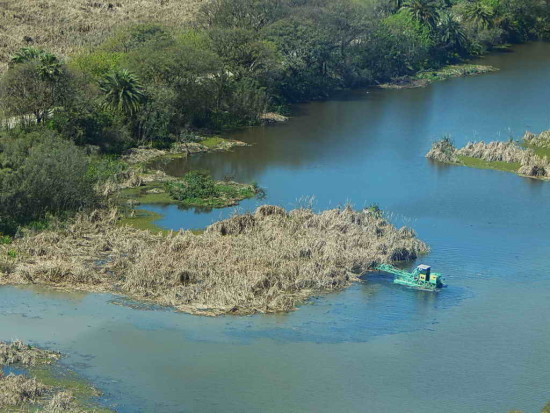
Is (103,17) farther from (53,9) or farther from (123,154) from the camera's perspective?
(123,154)

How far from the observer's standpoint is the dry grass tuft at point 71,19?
300 ft

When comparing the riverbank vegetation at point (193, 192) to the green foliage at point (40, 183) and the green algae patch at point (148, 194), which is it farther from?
the green foliage at point (40, 183)

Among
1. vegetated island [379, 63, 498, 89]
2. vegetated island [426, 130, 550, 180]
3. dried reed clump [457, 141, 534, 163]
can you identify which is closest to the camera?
vegetated island [426, 130, 550, 180]

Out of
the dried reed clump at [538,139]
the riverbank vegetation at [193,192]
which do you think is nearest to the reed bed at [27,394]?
the riverbank vegetation at [193,192]

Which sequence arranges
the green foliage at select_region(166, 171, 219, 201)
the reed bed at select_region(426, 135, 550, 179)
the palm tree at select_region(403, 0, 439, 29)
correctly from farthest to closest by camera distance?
the palm tree at select_region(403, 0, 439, 29) → the reed bed at select_region(426, 135, 550, 179) → the green foliage at select_region(166, 171, 219, 201)

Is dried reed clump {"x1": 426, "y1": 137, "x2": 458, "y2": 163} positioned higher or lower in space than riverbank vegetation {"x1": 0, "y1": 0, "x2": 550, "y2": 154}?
lower

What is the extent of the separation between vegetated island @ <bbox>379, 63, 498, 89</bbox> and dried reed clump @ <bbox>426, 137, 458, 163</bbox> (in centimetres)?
2629

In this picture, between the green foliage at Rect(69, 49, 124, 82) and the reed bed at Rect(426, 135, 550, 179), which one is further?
the green foliage at Rect(69, 49, 124, 82)

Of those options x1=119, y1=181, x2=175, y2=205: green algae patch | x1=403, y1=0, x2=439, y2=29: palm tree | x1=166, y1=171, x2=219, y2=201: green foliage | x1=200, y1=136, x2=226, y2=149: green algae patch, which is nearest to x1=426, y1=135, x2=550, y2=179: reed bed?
x1=200, y1=136, x2=226, y2=149: green algae patch

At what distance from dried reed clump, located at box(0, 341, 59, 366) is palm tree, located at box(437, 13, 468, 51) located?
76.1 metres

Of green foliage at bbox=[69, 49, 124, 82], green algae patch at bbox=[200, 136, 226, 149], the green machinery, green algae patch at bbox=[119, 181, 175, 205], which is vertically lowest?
green algae patch at bbox=[119, 181, 175, 205]

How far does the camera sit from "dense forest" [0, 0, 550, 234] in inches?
2301

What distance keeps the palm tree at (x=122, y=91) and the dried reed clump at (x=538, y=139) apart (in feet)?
92.7

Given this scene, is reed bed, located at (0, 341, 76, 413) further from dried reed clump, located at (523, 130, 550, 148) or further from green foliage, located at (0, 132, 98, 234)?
dried reed clump, located at (523, 130, 550, 148)
